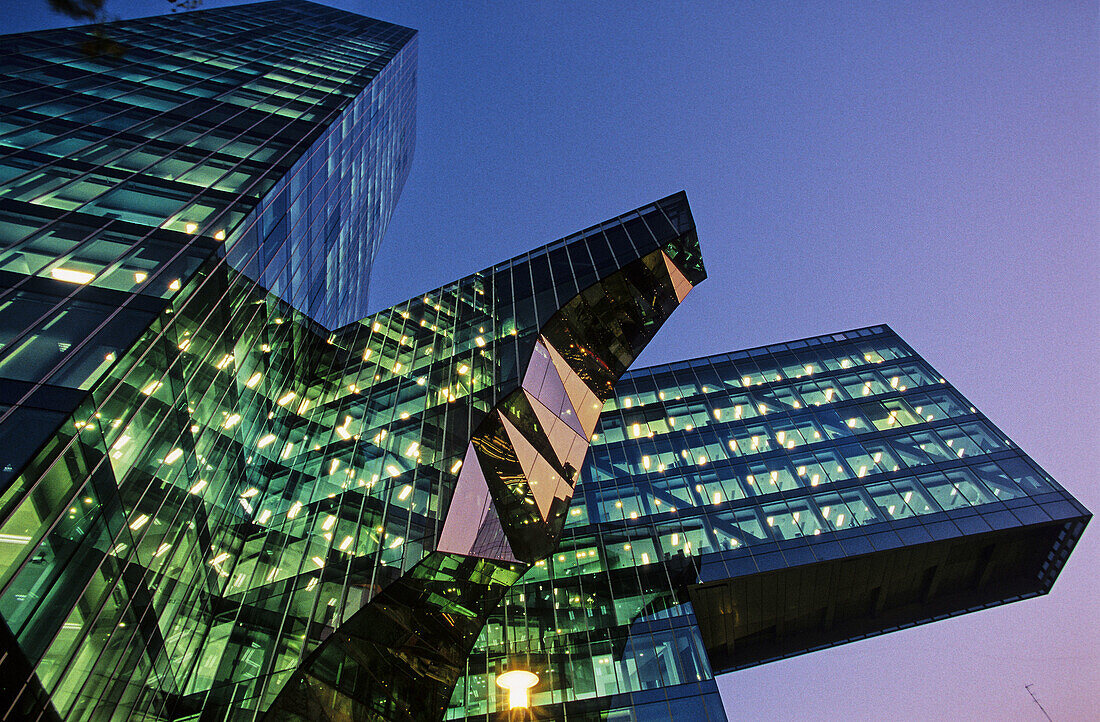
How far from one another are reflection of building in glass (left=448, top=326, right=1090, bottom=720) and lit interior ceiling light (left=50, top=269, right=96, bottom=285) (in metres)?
19.7

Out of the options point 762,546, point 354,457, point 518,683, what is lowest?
point 518,683

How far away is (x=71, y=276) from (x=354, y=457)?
10.1 meters

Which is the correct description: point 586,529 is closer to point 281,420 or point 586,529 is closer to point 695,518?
point 695,518

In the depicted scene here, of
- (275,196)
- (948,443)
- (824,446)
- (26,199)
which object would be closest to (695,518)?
(824,446)

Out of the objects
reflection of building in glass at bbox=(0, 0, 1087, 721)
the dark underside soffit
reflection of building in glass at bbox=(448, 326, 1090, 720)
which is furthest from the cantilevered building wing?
the dark underside soffit

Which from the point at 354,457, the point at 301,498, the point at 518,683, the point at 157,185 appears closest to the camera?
the point at 518,683

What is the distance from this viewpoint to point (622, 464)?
37.2m

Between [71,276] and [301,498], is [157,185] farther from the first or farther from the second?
[301,498]


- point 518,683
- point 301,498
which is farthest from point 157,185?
point 518,683

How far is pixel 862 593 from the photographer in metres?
31.5

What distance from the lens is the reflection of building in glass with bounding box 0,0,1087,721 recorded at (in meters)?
13.6

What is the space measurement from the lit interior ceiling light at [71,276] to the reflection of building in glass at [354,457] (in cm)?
10

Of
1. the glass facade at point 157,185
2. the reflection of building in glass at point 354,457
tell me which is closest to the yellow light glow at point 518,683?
the reflection of building in glass at point 354,457

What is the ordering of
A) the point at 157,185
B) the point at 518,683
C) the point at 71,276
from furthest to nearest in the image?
the point at 157,185
the point at 71,276
the point at 518,683
